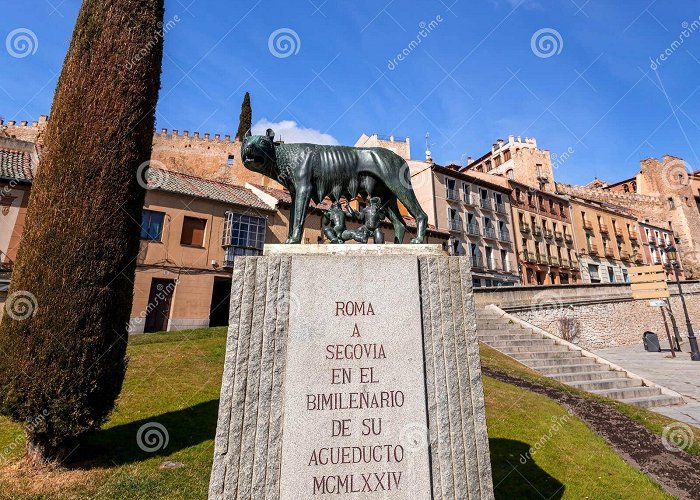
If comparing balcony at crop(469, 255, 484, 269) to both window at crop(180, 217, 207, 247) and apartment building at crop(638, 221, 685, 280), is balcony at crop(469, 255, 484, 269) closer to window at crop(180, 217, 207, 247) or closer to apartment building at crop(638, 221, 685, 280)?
window at crop(180, 217, 207, 247)

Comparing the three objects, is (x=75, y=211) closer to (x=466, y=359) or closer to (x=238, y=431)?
(x=238, y=431)

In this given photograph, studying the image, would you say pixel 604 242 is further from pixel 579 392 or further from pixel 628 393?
pixel 579 392

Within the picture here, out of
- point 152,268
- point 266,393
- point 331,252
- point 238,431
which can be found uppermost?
point 152,268

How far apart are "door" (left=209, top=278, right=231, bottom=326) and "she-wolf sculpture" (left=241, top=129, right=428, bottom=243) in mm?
19001

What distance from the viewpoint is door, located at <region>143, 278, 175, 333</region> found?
20.0 m

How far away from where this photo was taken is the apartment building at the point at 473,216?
34281mm

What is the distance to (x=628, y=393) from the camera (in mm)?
10172

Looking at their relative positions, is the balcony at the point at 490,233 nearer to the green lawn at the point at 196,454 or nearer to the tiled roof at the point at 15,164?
the green lawn at the point at 196,454

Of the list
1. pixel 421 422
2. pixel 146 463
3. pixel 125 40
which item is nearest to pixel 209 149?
pixel 125 40

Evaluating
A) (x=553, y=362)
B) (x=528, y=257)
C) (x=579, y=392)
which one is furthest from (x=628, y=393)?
(x=528, y=257)

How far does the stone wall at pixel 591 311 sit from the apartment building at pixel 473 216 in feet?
36.1

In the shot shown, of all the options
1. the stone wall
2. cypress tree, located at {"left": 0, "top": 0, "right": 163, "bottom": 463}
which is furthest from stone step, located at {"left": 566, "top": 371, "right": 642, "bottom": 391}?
cypress tree, located at {"left": 0, "top": 0, "right": 163, "bottom": 463}

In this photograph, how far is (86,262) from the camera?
19.8 feet

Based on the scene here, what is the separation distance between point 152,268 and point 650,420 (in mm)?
20511
